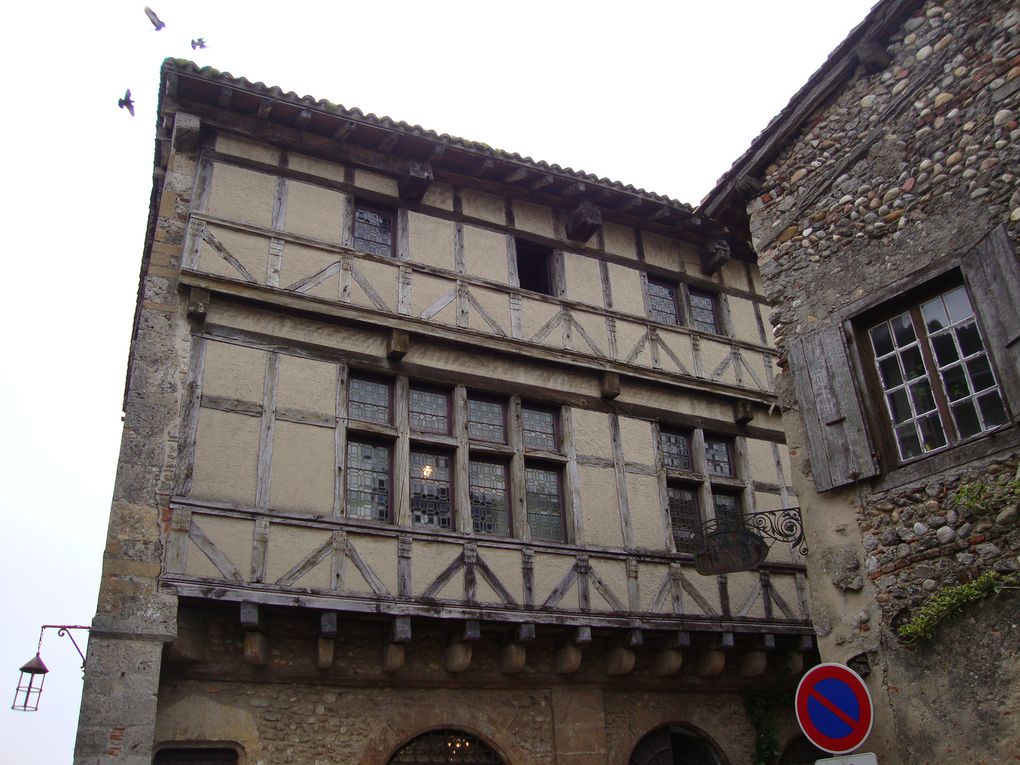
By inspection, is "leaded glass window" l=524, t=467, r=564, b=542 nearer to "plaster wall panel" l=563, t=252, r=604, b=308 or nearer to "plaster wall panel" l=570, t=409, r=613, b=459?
"plaster wall panel" l=570, t=409, r=613, b=459

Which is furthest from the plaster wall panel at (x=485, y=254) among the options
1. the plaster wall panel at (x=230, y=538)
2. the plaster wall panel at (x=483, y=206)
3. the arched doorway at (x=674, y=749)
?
the arched doorway at (x=674, y=749)

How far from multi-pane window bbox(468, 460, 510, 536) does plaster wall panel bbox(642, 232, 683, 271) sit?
14.0 feet

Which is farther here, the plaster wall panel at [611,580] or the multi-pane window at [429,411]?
the multi-pane window at [429,411]

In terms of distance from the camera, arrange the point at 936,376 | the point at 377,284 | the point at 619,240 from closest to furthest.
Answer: the point at 936,376 → the point at 377,284 → the point at 619,240

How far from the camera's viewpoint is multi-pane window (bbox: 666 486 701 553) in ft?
36.7

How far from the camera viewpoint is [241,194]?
34.1 feet

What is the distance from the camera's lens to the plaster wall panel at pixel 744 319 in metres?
13.2

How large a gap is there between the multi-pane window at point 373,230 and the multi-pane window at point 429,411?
1896 mm

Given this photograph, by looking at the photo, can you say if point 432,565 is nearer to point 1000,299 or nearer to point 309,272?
point 309,272

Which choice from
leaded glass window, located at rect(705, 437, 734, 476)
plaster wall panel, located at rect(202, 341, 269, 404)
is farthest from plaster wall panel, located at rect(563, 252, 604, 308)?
plaster wall panel, located at rect(202, 341, 269, 404)

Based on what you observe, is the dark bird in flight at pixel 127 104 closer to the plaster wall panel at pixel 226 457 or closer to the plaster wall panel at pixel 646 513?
the plaster wall panel at pixel 226 457

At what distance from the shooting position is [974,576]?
590 cm

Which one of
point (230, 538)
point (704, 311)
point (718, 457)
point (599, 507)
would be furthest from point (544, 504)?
point (704, 311)

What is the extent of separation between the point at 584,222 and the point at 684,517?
4152 millimetres
